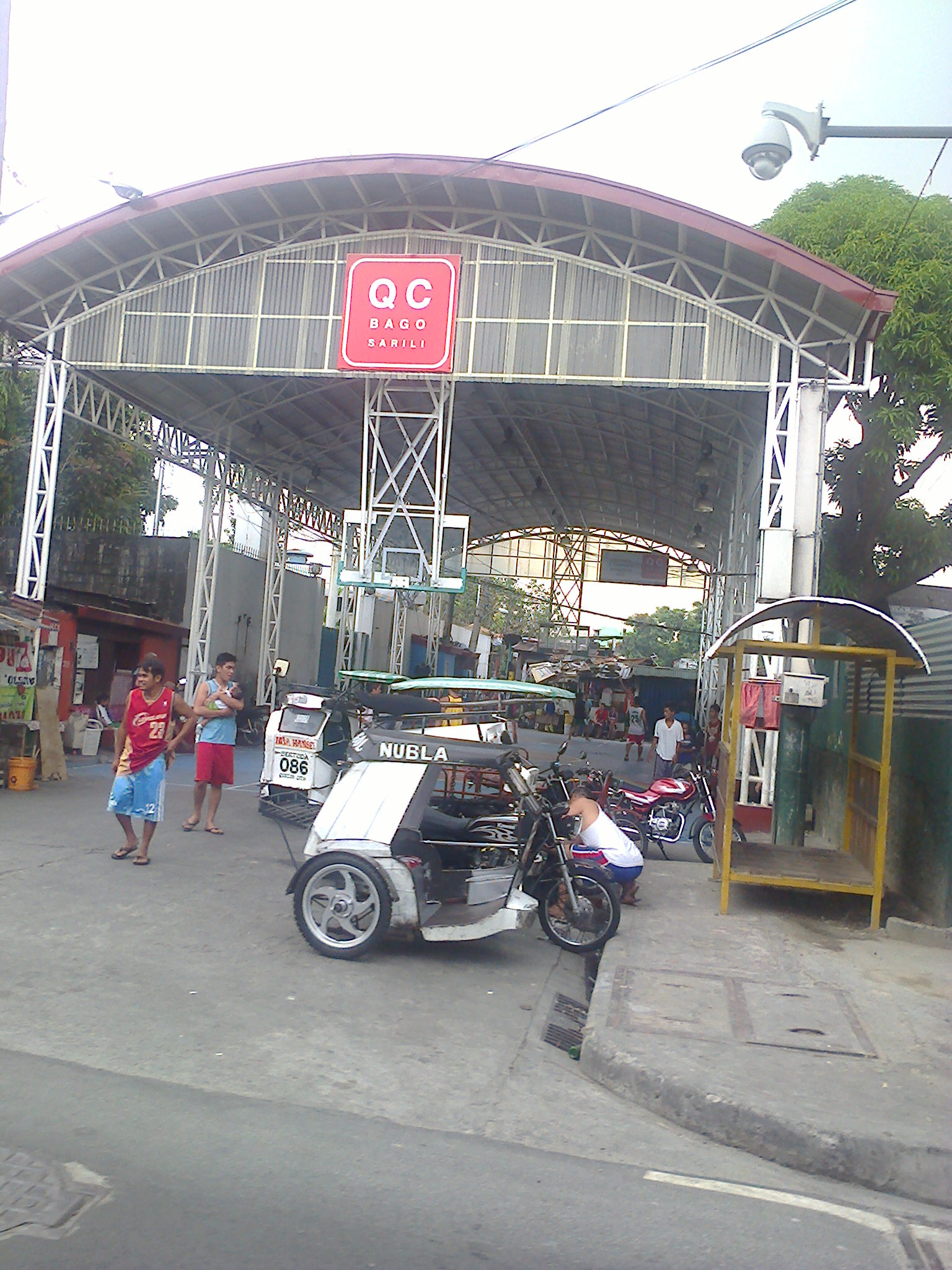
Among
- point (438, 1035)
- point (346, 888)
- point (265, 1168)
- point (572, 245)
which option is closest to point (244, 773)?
point (572, 245)

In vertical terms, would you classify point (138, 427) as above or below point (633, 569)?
above

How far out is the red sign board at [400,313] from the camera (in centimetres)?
1638

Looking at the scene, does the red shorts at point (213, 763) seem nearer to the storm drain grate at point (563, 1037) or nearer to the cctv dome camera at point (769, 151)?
the storm drain grate at point (563, 1037)

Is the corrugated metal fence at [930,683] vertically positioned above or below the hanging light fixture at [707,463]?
below

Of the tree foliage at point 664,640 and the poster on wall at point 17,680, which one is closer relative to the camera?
the poster on wall at point 17,680

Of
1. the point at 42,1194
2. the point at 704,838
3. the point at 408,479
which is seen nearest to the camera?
the point at 42,1194

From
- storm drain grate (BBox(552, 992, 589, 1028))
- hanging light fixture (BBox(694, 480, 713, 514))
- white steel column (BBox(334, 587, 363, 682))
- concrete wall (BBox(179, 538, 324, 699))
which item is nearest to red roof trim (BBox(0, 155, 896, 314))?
concrete wall (BBox(179, 538, 324, 699))

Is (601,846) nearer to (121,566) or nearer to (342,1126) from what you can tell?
(342,1126)

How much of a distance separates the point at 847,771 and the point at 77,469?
19151 mm

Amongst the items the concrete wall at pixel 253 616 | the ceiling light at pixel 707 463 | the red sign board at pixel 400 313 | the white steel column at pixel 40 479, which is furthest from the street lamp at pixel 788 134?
the concrete wall at pixel 253 616

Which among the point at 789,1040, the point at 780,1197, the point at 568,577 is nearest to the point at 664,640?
the point at 568,577

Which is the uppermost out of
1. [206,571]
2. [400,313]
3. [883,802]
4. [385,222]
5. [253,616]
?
[385,222]

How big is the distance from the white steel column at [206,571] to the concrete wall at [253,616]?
1.64 ft

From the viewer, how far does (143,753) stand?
29.1 ft
